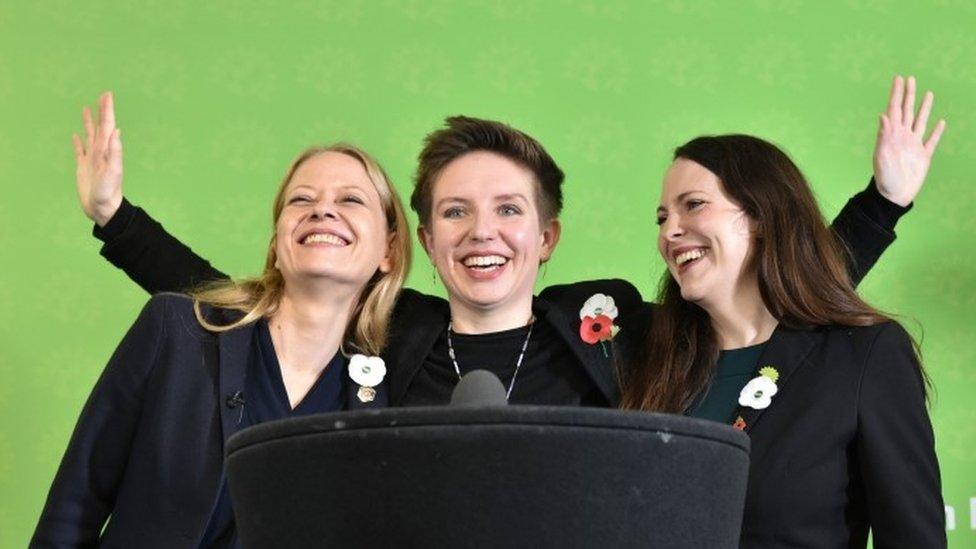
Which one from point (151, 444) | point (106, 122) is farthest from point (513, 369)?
point (106, 122)

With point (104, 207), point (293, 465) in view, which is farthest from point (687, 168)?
point (293, 465)

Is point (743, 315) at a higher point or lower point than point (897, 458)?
higher

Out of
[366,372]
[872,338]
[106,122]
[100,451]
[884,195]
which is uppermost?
[106,122]

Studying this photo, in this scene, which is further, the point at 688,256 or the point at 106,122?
the point at 106,122

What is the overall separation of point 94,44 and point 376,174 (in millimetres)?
1054

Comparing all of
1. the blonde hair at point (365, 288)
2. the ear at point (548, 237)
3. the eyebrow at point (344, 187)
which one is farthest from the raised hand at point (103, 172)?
the ear at point (548, 237)

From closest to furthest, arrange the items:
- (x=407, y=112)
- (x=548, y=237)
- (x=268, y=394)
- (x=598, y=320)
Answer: (x=268, y=394) < (x=598, y=320) < (x=548, y=237) < (x=407, y=112)

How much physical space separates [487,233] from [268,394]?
0.45 m

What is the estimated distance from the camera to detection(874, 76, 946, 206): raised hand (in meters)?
2.39

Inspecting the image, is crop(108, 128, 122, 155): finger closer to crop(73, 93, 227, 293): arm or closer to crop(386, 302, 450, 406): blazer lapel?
crop(73, 93, 227, 293): arm

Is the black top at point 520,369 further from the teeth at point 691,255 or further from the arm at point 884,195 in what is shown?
the arm at point 884,195

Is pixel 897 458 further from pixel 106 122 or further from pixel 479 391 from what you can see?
pixel 106 122

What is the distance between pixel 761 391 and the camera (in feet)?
6.96

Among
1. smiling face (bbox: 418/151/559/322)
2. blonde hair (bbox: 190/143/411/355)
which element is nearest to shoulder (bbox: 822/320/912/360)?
smiling face (bbox: 418/151/559/322)
